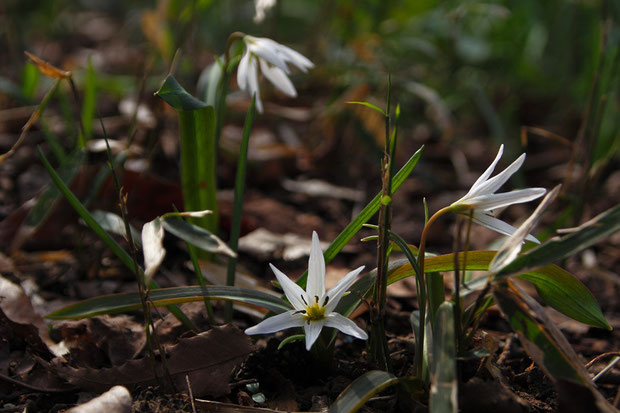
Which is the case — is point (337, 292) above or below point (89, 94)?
below

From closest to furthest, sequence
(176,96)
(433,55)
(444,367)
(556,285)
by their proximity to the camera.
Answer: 1. (444,367)
2. (556,285)
3. (176,96)
4. (433,55)

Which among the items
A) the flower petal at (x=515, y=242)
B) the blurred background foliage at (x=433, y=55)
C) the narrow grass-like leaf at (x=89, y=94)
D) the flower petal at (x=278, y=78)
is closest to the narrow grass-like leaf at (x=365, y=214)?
the flower petal at (x=515, y=242)

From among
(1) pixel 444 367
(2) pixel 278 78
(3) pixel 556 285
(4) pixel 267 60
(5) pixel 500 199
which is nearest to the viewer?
(1) pixel 444 367

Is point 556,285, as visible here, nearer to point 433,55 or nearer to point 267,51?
point 267,51

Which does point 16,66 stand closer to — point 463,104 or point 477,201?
point 463,104

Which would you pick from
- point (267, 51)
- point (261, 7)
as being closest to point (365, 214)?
point (267, 51)

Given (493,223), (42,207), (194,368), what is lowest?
(194,368)

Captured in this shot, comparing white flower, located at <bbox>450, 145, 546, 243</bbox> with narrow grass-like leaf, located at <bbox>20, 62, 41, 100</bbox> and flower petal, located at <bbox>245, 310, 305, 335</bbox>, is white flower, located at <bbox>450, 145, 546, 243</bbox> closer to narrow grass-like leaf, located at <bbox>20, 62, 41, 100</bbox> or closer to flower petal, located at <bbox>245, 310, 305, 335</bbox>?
flower petal, located at <bbox>245, 310, 305, 335</bbox>

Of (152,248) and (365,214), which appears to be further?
(365,214)
